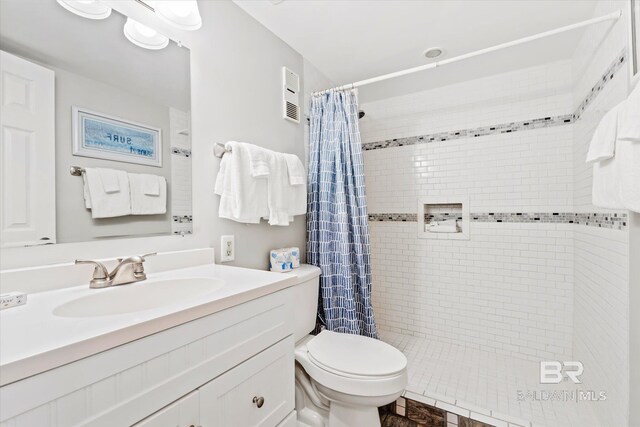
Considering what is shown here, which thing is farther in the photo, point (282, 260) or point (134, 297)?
point (282, 260)

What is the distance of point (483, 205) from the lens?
2.33 meters

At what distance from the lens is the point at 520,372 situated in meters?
2.00

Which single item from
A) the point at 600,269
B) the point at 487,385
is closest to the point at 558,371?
the point at 487,385

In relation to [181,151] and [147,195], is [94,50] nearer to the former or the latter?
[181,151]

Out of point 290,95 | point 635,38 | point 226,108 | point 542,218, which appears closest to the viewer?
point 635,38

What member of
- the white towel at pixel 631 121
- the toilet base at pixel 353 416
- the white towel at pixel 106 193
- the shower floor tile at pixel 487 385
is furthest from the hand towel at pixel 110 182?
the shower floor tile at pixel 487 385

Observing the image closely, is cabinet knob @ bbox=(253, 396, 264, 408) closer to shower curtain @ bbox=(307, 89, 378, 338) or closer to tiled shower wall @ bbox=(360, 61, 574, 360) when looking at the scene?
shower curtain @ bbox=(307, 89, 378, 338)

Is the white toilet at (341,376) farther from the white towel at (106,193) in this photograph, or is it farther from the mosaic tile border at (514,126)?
the mosaic tile border at (514,126)

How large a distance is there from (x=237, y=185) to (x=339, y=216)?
789mm

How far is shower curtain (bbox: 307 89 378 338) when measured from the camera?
6.43 feet

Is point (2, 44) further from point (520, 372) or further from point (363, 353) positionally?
point (520, 372)

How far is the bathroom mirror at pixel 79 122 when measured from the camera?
0.88 metres

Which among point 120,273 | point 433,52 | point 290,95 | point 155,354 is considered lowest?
point 155,354

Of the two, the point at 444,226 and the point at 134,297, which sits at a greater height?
the point at 444,226
